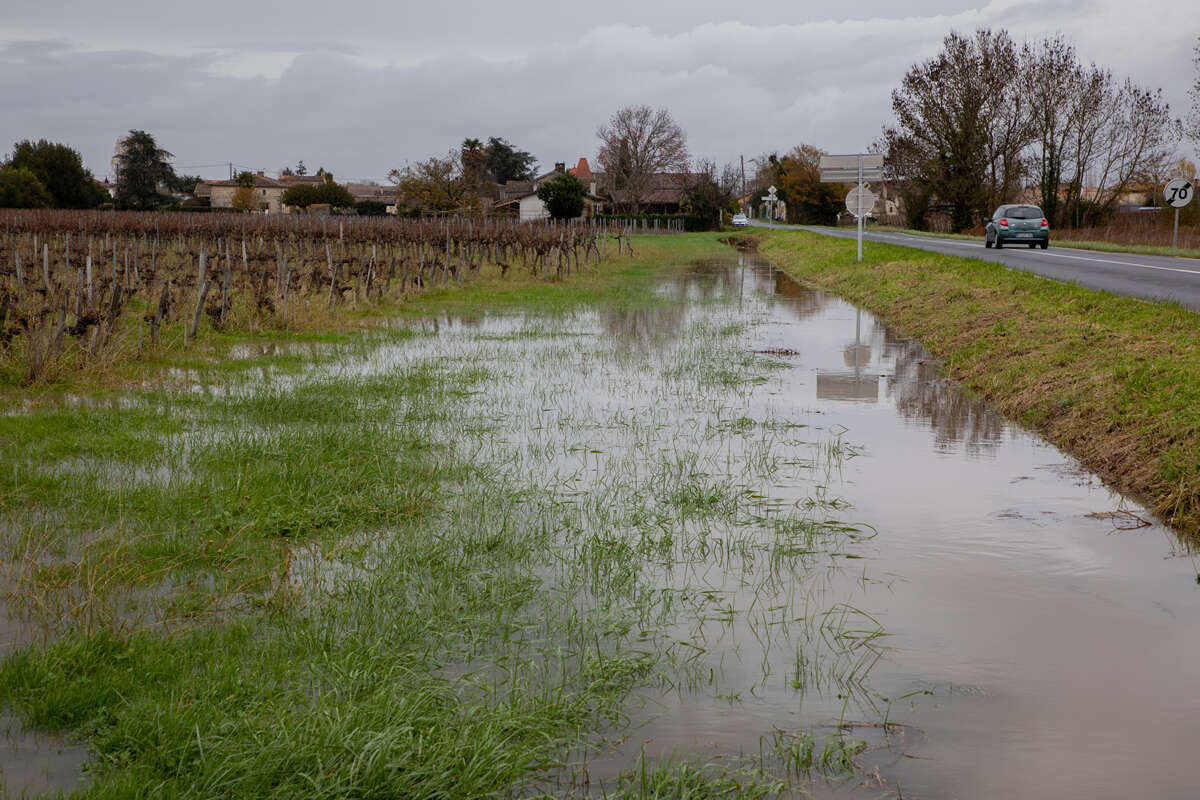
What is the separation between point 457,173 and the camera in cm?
7950

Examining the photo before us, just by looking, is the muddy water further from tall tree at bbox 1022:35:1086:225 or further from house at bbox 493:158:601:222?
house at bbox 493:158:601:222

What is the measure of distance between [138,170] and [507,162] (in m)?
54.2

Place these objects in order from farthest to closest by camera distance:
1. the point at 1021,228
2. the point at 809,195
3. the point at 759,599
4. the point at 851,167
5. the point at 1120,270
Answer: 1. the point at 809,195
2. the point at 1021,228
3. the point at 851,167
4. the point at 1120,270
5. the point at 759,599

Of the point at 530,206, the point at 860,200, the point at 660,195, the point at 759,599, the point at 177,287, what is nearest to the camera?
the point at 759,599

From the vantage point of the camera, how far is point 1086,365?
10648 mm

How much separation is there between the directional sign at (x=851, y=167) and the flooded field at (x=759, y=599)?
20.1 m

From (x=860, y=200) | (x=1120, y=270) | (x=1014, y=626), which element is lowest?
(x=1014, y=626)

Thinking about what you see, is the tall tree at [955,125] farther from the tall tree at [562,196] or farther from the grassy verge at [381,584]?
the grassy verge at [381,584]

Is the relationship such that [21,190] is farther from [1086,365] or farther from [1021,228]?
[1086,365]

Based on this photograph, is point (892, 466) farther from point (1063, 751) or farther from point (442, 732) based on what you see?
point (442, 732)

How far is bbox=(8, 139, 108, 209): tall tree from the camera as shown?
75750 millimetres

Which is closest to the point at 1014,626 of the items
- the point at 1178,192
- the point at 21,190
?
the point at 1178,192

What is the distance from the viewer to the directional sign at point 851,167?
29.0 m

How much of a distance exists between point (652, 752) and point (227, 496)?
152 inches
